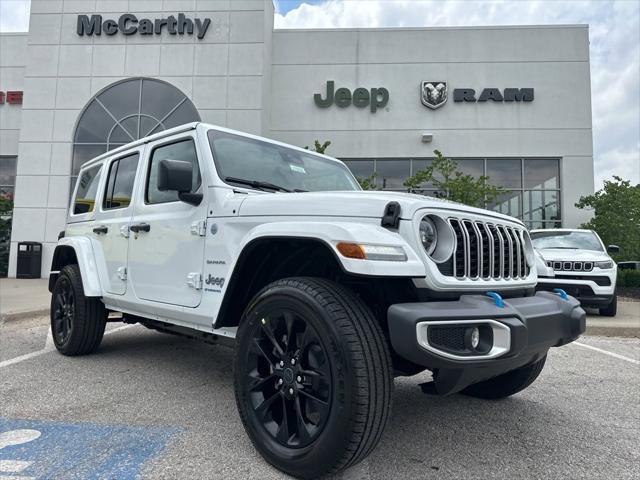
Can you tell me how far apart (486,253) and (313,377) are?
1145 millimetres

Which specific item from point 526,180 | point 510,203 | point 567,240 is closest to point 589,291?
point 567,240

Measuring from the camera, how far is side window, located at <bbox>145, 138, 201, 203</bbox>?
10.3 feet

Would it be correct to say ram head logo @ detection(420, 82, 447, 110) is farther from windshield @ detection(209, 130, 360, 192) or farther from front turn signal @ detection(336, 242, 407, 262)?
front turn signal @ detection(336, 242, 407, 262)

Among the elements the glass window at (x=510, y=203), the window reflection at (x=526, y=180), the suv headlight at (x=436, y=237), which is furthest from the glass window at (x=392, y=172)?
the suv headlight at (x=436, y=237)

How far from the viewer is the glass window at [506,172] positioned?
647 inches

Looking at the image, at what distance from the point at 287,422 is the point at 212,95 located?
575 inches

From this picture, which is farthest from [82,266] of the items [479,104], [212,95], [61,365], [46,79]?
[479,104]

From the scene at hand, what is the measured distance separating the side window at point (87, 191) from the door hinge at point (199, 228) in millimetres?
2007

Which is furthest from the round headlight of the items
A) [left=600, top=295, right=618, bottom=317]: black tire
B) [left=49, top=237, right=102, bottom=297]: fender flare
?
[left=600, top=295, right=618, bottom=317]: black tire

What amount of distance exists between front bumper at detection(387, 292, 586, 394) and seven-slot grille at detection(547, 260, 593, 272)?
6025 mm

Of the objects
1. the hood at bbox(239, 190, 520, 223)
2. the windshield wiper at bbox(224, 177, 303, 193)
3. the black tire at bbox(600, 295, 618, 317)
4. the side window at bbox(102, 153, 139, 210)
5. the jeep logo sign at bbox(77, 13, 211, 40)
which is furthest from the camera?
the jeep logo sign at bbox(77, 13, 211, 40)

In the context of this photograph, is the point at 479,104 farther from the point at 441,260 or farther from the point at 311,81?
the point at 441,260

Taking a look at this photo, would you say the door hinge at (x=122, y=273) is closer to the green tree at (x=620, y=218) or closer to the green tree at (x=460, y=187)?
the green tree at (x=460, y=187)

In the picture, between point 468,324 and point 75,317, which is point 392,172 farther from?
point 468,324
